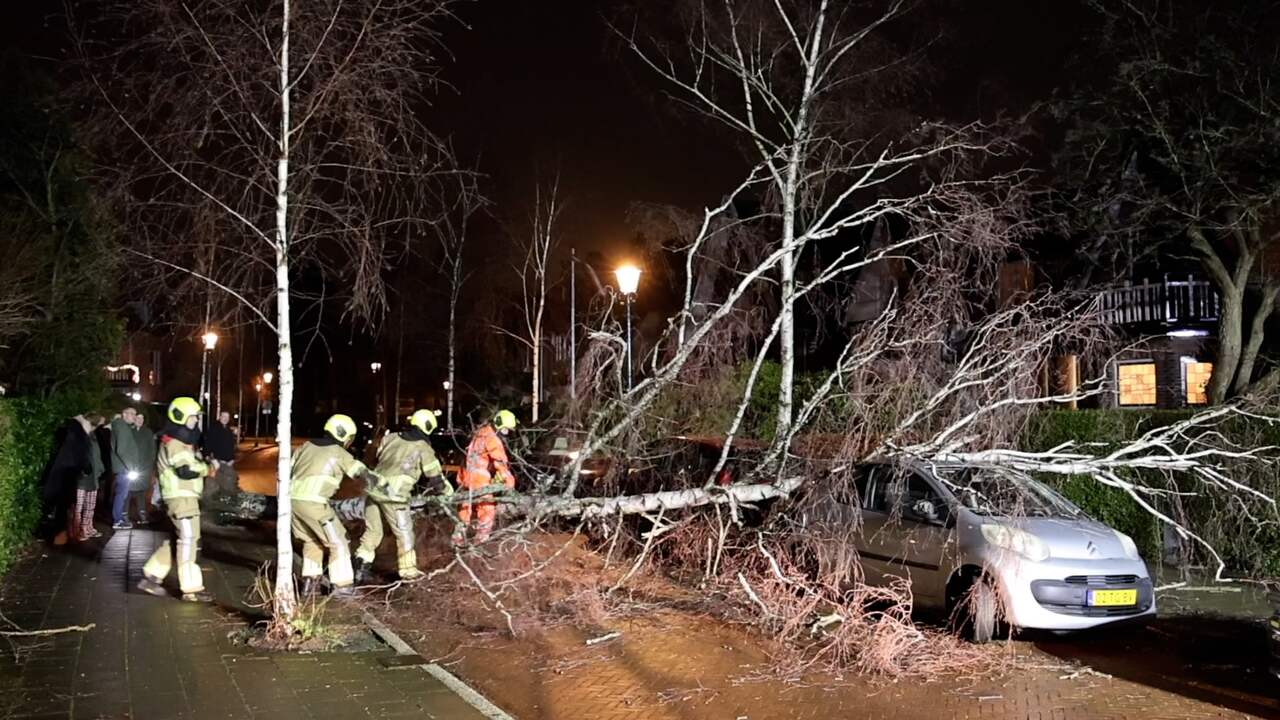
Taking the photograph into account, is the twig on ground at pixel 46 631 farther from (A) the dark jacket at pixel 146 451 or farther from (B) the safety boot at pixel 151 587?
(A) the dark jacket at pixel 146 451

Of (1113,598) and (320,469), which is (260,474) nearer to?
(320,469)

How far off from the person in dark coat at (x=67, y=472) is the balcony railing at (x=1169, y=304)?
18.9 metres

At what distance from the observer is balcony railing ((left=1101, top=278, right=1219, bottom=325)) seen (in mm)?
21422

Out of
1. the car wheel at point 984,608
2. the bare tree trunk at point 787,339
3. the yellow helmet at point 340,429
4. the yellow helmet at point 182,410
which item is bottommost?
the car wheel at point 984,608

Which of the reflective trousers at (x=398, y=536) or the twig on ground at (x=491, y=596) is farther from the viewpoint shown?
the reflective trousers at (x=398, y=536)

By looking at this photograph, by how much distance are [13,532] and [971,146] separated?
9.98 meters

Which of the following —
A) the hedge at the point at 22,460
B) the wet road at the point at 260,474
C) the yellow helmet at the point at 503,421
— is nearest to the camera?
the hedge at the point at 22,460

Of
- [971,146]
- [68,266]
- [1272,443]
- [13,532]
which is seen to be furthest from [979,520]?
[68,266]

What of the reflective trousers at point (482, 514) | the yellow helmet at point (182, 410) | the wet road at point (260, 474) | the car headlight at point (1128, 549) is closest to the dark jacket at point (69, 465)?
the wet road at point (260, 474)

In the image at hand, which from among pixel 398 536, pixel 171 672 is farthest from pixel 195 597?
pixel 171 672

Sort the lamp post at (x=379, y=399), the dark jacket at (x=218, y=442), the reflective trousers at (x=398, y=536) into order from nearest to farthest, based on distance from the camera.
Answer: the reflective trousers at (x=398, y=536)
the dark jacket at (x=218, y=442)
the lamp post at (x=379, y=399)

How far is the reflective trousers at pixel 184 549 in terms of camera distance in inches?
337

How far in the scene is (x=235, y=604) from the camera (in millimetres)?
8641

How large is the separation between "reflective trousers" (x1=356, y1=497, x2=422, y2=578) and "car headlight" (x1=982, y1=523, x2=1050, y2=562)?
16.1ft
